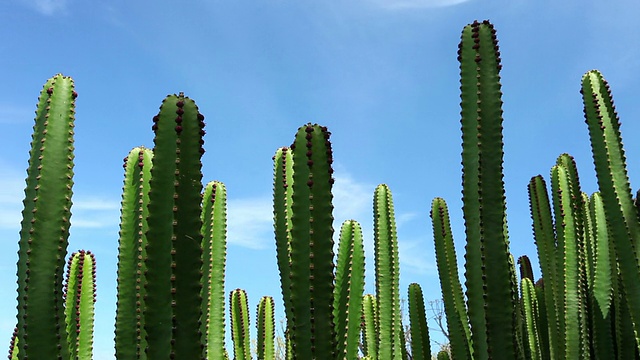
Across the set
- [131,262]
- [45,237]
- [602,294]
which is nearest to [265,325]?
[602,294]

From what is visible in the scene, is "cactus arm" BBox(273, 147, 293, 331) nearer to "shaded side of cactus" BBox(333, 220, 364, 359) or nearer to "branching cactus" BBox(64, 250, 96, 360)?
"shaded side of cactus" BBox(333, 220, 364, 359)

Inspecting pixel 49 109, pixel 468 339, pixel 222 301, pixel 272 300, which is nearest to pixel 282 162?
pixel 222 301

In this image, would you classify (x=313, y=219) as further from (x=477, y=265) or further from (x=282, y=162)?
(x=282, y=162)

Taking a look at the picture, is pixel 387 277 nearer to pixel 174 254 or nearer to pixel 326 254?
pixel 326 254

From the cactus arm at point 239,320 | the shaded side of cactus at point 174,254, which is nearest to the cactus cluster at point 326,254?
the shaded side of cactus at point 174,254

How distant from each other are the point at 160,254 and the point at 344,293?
5.40 ft

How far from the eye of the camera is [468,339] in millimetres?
4949

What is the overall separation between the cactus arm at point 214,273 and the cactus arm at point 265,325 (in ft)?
7.72

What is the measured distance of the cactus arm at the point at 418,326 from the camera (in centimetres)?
572

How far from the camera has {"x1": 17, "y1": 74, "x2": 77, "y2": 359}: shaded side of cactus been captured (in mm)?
2908

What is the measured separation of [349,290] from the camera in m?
4.44

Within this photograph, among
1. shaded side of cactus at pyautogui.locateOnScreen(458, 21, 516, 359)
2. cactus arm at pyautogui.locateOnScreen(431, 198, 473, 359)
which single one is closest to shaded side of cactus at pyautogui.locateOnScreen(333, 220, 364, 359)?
shaded side of cactus at pyautogui.locateOnScreen(458, 21, 516, 359)

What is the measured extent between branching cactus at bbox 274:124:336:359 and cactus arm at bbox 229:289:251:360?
157 inches

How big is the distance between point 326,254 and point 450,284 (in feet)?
8.88
